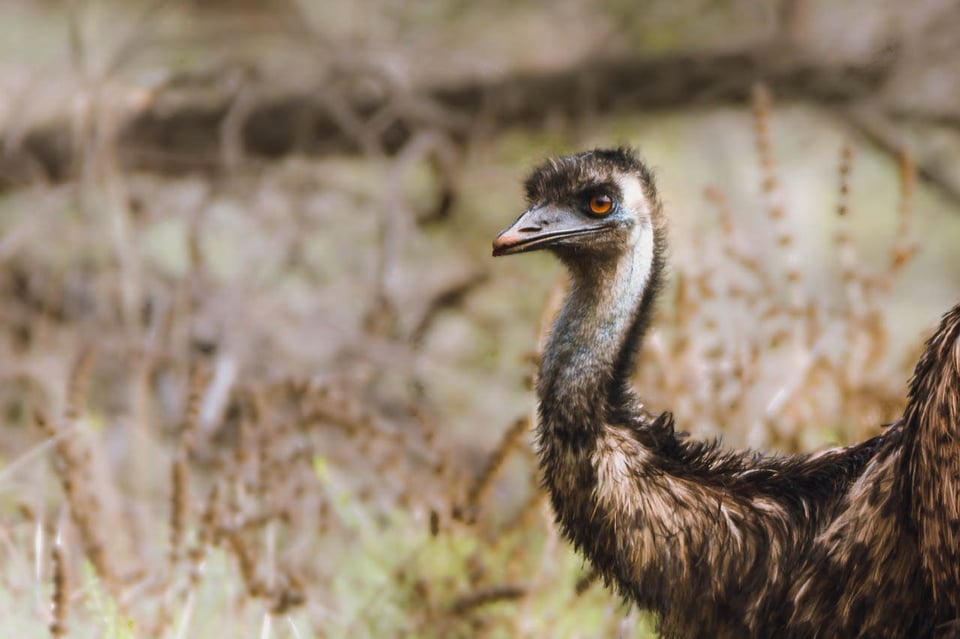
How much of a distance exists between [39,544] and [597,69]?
5.03 m

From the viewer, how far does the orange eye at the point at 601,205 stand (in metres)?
3.78

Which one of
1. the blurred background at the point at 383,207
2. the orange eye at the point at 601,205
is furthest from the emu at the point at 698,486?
the blurred background at the point at 383,207

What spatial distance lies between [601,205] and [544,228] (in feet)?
0.54

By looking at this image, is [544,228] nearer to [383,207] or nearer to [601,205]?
[601,205]

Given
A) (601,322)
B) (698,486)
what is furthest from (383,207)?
(698,486)

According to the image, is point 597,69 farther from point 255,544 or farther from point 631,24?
point 255,544

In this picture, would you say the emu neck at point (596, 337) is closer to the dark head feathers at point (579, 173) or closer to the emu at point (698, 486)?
the emu at point (698, 486)

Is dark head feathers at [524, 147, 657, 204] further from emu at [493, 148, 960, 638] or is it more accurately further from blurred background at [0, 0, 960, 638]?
blurred background at [0, 0, 960, 638]

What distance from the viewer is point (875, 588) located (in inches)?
133

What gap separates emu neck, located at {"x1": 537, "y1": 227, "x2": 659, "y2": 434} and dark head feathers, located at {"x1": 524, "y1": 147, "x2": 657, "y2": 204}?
175 millimetres

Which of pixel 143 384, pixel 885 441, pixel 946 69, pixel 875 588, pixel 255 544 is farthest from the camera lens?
pixel 946 69

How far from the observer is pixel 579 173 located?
3.80 metres

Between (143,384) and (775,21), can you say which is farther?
(775,21)

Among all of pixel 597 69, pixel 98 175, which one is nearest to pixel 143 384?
pixel 98 175
